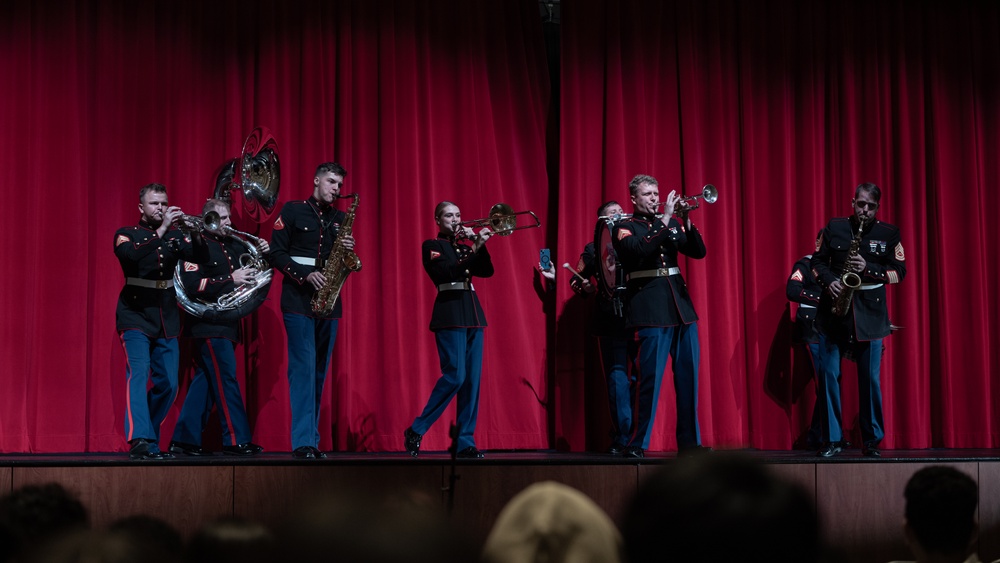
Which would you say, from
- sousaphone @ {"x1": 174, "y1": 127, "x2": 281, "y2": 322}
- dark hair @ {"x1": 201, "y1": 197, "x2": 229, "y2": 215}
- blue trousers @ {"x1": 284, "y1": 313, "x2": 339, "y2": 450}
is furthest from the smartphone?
dark hair @ {"x1": 201, "y1": 197, "x2": 229, "y2": 215}

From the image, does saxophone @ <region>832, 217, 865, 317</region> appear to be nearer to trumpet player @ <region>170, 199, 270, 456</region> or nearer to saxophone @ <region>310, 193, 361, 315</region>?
saxophone @ <region>310, 193, 361, 315</region>

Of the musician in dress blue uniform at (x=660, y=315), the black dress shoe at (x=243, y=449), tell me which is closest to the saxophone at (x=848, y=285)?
the musician in dress blue uniform at (x=660, y=315)

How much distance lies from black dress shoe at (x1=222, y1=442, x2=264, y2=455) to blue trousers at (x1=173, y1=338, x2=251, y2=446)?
3 centimetres

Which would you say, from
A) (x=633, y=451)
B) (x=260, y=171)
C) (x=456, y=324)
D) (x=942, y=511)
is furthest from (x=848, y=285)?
(x=942, y=511)

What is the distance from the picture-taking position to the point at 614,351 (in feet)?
23.0

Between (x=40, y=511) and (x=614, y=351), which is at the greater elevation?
(x=614, y=351)

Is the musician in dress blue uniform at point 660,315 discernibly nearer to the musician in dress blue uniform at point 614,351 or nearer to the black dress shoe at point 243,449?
the musician in dress blue uniform at point 614,351

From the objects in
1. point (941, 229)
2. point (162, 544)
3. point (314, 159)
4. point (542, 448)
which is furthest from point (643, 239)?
point (162, 544)

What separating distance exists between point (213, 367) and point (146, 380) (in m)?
0.47

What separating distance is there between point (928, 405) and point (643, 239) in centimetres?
346

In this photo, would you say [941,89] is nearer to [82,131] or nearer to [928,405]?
[928,405]

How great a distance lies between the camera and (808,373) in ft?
25.7

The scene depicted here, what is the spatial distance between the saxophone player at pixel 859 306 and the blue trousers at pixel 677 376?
0.89m

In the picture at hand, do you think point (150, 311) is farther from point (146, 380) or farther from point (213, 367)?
point (213, 367)
